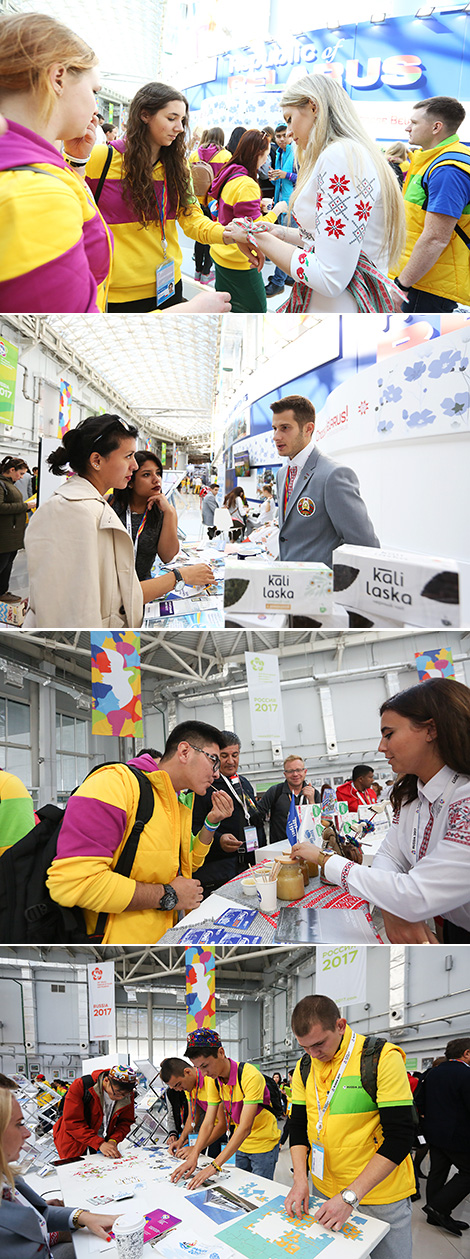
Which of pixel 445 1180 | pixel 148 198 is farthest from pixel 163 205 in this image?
pixel 445 1180

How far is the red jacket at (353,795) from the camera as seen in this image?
2.09 metres

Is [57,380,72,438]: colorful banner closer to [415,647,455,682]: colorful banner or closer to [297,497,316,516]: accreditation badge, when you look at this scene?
[297,497,316,516]: accreditation badge

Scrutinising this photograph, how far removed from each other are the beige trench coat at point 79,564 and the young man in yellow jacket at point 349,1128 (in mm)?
1272

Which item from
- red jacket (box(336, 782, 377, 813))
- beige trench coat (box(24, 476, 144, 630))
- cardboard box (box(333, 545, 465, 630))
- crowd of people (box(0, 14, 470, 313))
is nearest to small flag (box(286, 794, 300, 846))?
red jacket (box(336, 782, 377, 813))

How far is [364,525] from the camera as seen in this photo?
6.16 ft

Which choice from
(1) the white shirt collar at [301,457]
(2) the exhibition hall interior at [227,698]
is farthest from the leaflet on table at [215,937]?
(1) the white shirt collar at [301,457]

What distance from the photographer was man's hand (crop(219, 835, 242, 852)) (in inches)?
85.0

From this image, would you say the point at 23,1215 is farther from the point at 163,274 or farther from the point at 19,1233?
the point at 163,274

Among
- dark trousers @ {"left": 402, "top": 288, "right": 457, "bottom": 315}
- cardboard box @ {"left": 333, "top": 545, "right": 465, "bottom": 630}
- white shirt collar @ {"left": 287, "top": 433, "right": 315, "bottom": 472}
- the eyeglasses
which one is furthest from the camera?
dark trousers @ {"left": 402, "top": 288, "right": 457, "bottom": 315}

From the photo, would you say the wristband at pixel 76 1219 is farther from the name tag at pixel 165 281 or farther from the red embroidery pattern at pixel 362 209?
the red embroidery pattern at pixel 362 209

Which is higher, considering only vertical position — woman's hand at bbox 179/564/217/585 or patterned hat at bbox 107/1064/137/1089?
woman's hand at bbox 179/564/217/585

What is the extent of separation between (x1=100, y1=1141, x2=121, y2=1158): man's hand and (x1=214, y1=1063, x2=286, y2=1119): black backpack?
41 centimetres

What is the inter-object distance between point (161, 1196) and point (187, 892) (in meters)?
0.96

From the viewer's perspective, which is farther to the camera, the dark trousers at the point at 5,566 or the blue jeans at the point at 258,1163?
the blue jeans at the point at 258,1163
